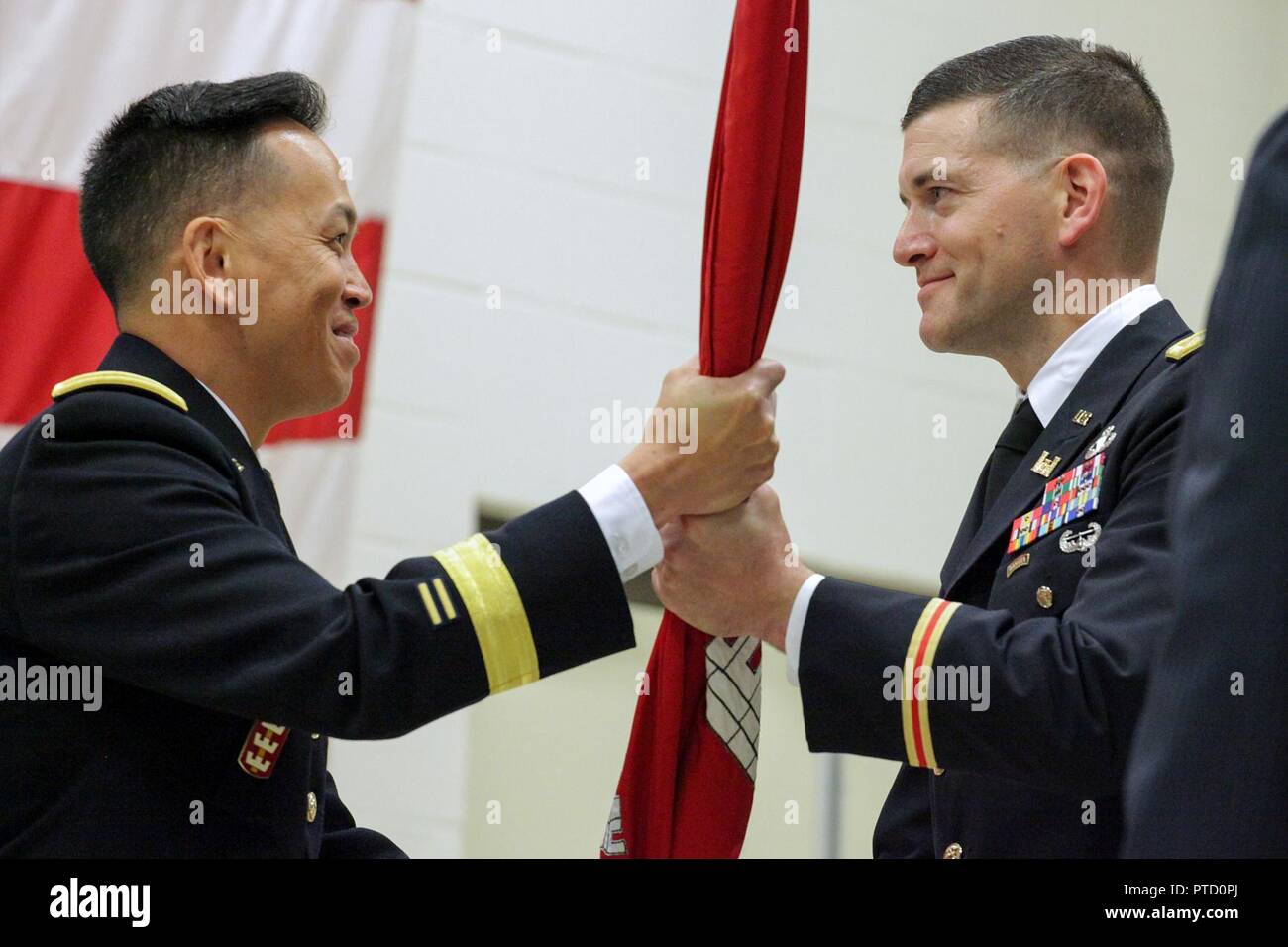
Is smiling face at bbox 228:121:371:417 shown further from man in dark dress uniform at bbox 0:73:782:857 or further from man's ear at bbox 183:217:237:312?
man in dark dress uniform at bbox 0:73:782:857

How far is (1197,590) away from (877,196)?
4.98 meters

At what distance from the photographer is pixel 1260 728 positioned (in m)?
1.17

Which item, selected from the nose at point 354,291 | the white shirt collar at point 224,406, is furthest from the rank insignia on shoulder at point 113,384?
the nose at point 354,291

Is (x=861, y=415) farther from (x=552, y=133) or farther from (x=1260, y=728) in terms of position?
(x=1260, y=728)

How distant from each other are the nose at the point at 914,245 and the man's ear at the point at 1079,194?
207 millimetres

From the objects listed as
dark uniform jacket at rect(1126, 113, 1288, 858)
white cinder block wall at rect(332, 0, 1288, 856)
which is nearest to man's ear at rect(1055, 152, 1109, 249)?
dark uniform jacket at rect(1126, 113, 1288, 858)

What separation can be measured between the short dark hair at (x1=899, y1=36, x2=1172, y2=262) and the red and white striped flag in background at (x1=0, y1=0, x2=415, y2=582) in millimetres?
1824

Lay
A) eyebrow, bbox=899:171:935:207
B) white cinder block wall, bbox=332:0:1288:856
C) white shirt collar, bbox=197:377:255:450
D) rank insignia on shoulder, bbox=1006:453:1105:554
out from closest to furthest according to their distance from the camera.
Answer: rank insignia on shoulder, bbox=1006:453:1105:554, white shirt collar, bbox=197:377:255:450, eyebrow, bbox=899:171:935:207, white cinder block wall, bbox=332:0:1288:856

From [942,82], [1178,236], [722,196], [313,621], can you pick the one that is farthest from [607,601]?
[1178,236]

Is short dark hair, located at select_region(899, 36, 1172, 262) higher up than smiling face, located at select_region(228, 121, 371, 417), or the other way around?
short dark hair, located at select_region(899, 36, 1172, 262)

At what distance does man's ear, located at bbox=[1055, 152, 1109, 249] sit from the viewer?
9.53 ft

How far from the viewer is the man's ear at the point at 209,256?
2.62 m

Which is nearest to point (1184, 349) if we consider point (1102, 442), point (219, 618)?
point (1102, 442)

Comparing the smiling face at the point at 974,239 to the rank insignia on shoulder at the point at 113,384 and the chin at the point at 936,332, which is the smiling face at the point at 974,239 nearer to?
the chin at the point at 936,332
